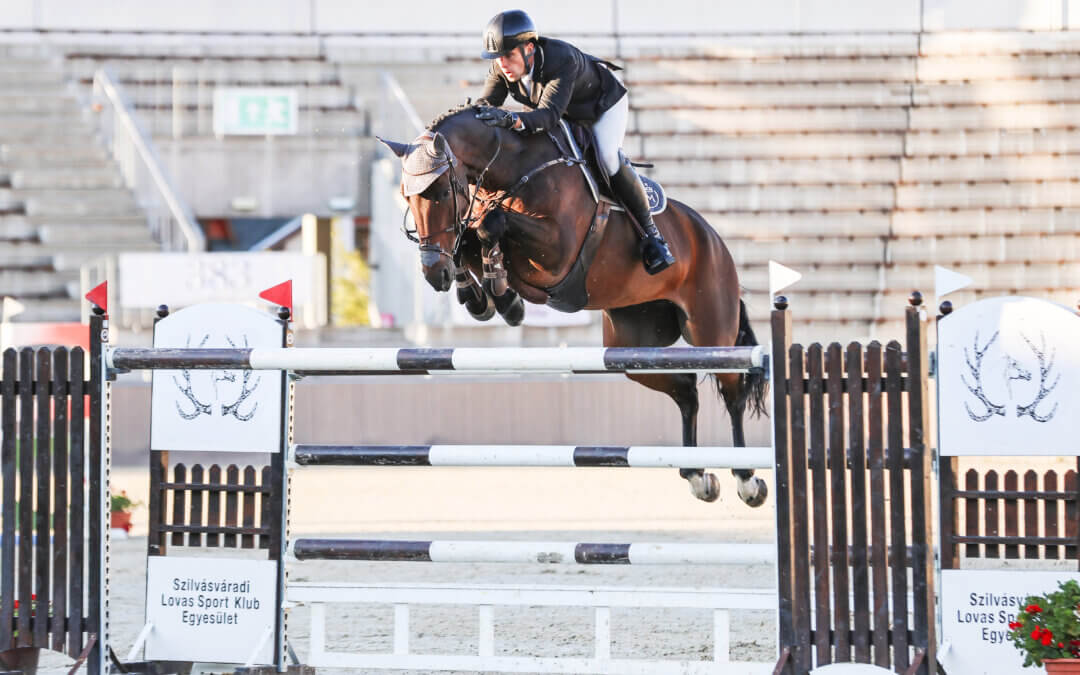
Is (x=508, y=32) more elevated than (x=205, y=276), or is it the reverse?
(x=508, y=32)

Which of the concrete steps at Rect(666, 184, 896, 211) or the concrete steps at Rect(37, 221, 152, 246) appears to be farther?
the concrete steps at Rect(666, 184, 896, 211)

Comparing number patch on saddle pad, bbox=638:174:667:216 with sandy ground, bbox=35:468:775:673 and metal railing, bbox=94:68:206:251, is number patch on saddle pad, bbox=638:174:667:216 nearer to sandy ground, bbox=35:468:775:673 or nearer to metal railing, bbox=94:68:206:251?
sandy ground, bbox=35:468:775:673

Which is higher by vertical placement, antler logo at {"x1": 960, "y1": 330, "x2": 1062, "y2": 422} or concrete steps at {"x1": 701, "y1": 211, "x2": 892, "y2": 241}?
concrete steps at {"x1": 701, "y1": 211, "x2": 892, "y2": 241}

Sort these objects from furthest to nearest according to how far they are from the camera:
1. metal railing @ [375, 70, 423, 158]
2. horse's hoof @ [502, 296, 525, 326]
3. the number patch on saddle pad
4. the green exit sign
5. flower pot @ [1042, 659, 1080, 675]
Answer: the green exit sign, metal railing @ [375, 70, 423, 158], the number patch on saddle pad, horse's hoof @ [502, 296, 525, 326], flower pot @ [1042, 659, 1080, 675]

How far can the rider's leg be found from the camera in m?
4.82

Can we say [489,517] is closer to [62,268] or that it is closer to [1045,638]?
[1045,638]

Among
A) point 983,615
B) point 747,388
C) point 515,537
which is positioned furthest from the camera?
point 515,537

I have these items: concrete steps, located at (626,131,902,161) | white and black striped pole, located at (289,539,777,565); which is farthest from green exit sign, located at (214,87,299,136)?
white and black striped pole, located at (289,539,777,565)

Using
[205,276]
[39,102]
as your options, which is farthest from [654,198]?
[39,102]

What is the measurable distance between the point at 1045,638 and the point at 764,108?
12443 mm

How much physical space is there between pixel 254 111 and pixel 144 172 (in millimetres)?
1515

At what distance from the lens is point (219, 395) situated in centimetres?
384

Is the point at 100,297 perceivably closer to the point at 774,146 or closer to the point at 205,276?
the point at 205,276

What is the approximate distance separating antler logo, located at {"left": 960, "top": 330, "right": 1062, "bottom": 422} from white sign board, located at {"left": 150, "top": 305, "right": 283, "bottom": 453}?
175cm
